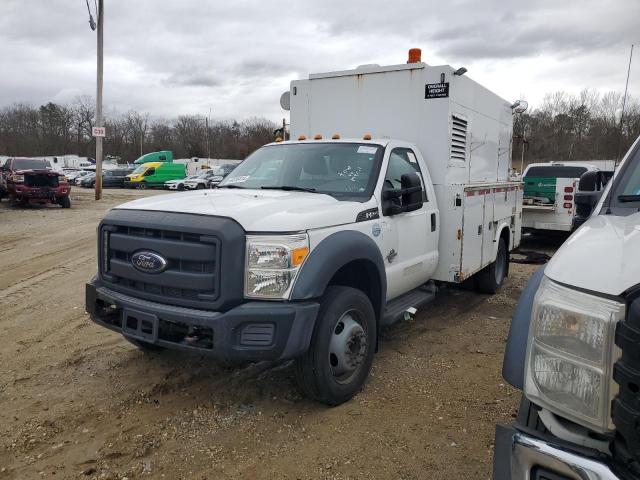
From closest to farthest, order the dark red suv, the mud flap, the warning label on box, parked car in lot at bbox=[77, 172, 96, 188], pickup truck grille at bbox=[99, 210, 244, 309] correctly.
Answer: pickup truck grille at bbox=[99, 210, 244, 309]
the mud flap
the warning label on box
the dark red suv
parked car in lot at bbox=[77, 172, 96, 188]

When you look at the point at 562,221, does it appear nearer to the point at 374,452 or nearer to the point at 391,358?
the point at 391,358

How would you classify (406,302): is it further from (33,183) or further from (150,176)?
(150,176)

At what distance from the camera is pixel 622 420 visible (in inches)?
59.4

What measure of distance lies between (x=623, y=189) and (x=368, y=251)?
170 centimetres

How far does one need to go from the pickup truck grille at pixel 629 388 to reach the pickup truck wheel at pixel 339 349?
2100 mm

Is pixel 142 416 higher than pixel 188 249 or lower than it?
lower

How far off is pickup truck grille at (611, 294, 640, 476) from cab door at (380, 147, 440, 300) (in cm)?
280

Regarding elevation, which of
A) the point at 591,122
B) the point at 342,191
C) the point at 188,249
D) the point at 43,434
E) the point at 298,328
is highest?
the point at 591,122

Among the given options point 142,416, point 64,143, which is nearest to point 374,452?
point 142,416

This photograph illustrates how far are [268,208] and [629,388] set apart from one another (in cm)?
244

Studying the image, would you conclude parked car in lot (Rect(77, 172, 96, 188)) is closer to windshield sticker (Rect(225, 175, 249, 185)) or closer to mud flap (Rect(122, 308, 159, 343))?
windshield sticker (Rect(225, 175, 249, 185))

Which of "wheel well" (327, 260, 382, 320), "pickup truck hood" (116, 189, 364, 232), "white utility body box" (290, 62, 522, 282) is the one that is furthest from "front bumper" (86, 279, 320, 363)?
"white utility body box" (290, 62, 522, 282)

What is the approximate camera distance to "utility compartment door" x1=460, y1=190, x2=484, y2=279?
218 inches

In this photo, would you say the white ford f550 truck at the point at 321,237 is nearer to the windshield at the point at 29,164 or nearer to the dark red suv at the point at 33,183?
the dark red suv at the point at 33,183
